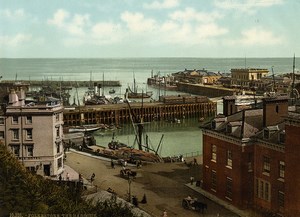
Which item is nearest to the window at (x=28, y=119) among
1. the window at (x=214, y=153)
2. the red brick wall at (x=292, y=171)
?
the window at (x=214, y=153)

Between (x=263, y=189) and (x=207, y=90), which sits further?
(x=207, y=90)

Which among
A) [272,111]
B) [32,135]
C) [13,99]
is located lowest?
[32,135]

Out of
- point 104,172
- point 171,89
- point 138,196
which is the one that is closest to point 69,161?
point 104,172

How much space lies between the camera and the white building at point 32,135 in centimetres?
A: 3828

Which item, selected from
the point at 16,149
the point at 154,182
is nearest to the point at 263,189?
the point at 154,182

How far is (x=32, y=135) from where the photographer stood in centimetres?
3838

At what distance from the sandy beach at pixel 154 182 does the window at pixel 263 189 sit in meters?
2.26

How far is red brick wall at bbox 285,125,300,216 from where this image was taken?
25547 millimetres

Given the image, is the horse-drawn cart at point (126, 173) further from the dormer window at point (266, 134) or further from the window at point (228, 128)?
the dormer window at point (266, 134)

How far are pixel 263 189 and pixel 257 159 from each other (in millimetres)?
1902

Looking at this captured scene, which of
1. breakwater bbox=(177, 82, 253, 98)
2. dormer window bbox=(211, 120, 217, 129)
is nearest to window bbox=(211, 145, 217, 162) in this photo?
dormer window bbox=(211, 120, 217, 129)

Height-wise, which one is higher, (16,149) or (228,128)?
(228,128)

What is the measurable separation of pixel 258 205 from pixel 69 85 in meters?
153

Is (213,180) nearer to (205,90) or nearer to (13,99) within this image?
(13,99)
